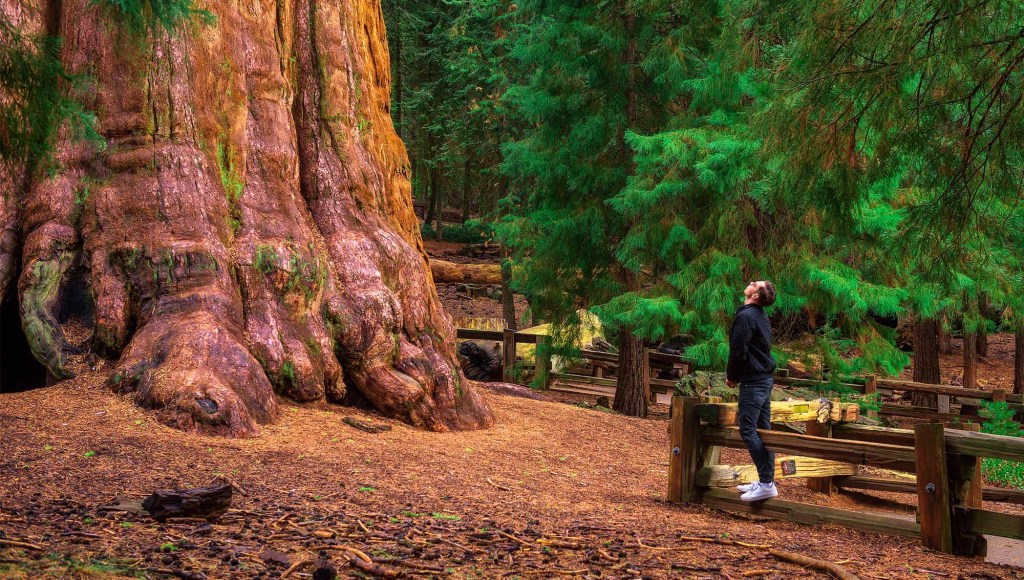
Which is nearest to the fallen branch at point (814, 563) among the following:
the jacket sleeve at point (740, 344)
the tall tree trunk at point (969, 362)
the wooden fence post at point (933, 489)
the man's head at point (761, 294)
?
the wooden fence post at point (933, 489)

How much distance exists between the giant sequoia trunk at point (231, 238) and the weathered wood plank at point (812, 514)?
11.3ft

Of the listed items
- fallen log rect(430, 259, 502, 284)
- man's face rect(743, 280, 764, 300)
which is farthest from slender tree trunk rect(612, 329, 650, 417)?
fallen log rect(430, 259, 502, 284)

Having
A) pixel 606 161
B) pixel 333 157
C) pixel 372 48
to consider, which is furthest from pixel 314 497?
pixel 606 161

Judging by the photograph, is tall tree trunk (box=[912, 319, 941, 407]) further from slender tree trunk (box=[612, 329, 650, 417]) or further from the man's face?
the man's face

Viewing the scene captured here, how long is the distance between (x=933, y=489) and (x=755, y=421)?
138cm

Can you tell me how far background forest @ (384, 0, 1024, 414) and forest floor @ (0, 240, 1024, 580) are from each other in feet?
9.20

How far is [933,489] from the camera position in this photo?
5.58 metres

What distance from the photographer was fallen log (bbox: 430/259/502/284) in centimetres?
2684

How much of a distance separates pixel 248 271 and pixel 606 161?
26.5 ft

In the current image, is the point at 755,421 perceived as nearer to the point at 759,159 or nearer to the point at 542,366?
the point at 759,159

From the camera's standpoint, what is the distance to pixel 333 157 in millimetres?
9703

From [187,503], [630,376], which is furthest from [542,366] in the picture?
[187,503]

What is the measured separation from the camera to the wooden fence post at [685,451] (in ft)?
22.6

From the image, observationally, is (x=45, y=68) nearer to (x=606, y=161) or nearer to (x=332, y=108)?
(x=332, y=108)
